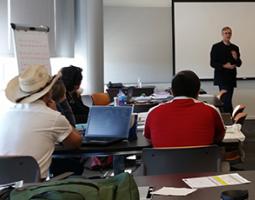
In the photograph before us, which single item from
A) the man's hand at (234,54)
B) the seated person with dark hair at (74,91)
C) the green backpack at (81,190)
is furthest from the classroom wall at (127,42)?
the green backpack at (81,190)

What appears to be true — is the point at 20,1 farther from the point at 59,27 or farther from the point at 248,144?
the point at 248,144

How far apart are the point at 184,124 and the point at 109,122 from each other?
1.82ft

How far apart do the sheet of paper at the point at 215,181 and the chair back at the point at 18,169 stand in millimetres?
815

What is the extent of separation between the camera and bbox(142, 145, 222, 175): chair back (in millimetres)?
2320

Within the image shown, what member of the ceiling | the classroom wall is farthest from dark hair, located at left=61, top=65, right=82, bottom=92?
the ceiling

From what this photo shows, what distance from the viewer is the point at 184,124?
261cm

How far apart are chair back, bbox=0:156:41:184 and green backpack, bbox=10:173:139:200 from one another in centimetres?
92

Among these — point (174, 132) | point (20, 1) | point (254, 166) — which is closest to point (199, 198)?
point (174, 132)

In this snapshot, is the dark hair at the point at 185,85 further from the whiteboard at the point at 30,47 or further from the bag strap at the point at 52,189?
the whiteboard at the point at 30,47

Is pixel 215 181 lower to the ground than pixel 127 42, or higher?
lower

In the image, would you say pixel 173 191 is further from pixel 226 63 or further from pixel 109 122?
pixel 226 63

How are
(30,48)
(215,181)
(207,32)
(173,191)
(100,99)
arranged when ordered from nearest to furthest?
(173,191), (215,181), (30,48), (100,99), (207,32)

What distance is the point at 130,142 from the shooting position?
9.29ft

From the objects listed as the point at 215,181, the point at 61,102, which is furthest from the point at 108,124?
the point at 215,181
